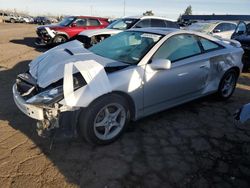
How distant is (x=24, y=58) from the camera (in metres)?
9.69

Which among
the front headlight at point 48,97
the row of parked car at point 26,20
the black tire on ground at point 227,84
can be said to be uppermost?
the front headlight at point 48,97

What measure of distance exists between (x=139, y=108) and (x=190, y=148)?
900mm

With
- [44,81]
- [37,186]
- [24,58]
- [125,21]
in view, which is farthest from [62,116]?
[125,21]

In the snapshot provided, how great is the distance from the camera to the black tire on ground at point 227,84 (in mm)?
5281

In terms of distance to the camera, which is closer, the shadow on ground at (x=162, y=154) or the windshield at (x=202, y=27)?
the shadow on ground at (x=162, y=154)

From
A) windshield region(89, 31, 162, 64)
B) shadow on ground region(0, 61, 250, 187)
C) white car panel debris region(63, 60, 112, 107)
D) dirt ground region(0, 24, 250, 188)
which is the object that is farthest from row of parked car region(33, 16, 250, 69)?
white car panel debris region(63, 60, 112, 107)

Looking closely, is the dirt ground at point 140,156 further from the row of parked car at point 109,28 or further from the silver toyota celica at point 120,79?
the row of parked car at point 109,28

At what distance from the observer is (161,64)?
3781 millimetres

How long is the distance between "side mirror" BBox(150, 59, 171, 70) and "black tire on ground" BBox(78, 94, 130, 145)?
0.67 m

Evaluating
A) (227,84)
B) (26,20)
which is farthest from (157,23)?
(26,20)

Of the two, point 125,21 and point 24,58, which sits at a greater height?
point 125,21

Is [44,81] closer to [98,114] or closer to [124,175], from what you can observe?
[98,114]

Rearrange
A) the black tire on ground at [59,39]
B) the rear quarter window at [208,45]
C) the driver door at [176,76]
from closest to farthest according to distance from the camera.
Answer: the driver door at [176,76], the rear quarter window at [208,45], the black tire on ground at [59,39]

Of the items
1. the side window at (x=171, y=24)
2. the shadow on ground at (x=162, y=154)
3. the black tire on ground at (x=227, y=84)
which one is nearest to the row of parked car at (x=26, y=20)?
the side window at (x=171, y=24)
